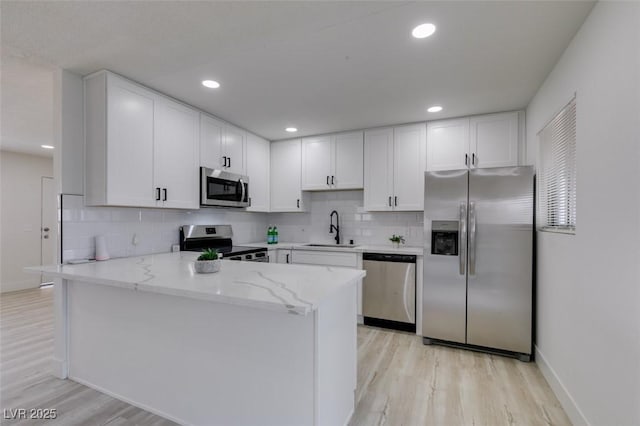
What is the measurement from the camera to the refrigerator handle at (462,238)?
2.82 metres

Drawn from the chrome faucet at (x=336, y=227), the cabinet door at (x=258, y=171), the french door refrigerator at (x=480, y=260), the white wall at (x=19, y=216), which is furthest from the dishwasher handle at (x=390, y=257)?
the white wall at (x=19, y=216)

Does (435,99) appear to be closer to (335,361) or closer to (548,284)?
(548,284)

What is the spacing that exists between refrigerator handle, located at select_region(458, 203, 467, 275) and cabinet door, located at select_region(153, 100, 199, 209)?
2.70 m

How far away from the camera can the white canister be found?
246cm

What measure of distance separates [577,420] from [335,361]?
59.1 inches

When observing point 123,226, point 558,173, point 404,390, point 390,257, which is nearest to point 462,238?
point 390,257

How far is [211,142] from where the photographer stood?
3.36 meters

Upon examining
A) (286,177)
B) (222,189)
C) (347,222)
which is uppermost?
(286,177)

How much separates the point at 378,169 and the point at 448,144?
845 mm

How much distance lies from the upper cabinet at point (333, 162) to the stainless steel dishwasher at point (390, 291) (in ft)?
3.49

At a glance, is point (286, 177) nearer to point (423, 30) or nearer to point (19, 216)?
point (423, 30)

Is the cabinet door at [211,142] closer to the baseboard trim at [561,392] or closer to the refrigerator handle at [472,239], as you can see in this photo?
the refrigerator handle at [472,239]

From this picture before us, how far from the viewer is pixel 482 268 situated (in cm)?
278

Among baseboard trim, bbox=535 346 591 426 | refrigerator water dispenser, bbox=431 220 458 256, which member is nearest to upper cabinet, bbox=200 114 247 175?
refrigerator water dispenser, bbox=431 220 458 256
